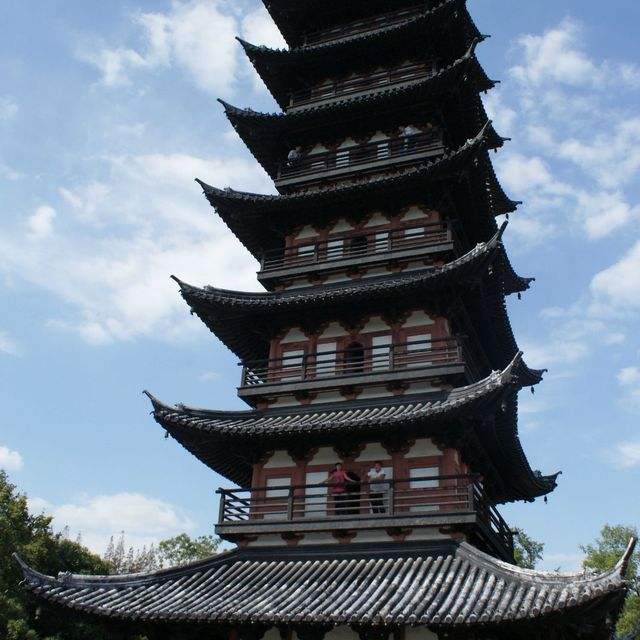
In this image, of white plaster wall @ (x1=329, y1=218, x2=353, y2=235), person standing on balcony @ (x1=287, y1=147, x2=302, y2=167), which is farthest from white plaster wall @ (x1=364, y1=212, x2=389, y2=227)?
person standing on balcony @ (x1=287, y1=147, x2=302, y2=167)

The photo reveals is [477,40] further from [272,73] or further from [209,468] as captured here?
[209,468]

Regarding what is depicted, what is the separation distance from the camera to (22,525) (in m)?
38.7

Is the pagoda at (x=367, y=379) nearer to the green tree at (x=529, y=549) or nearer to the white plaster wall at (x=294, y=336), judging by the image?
the white plaster wall at (x=294, y=336)

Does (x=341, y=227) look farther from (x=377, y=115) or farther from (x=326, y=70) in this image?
(x=326, y=70)

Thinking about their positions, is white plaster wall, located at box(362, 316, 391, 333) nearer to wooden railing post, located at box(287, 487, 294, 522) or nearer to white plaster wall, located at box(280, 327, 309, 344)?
white plaster wall, located at box(280, 327, 309, 344)

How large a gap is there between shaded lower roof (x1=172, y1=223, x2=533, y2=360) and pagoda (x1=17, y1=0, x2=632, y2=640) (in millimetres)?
70

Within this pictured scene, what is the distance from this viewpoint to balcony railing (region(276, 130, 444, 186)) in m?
24.4

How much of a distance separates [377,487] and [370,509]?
2.13ft

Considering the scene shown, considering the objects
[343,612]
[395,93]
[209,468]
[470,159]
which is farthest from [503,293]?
[343,612]

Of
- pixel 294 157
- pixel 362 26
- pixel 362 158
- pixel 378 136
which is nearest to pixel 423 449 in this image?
pixel 362 158

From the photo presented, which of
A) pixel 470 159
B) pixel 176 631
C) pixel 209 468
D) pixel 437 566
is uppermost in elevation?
pixel 470 159

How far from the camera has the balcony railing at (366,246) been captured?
22469 mm

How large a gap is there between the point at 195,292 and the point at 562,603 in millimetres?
13800

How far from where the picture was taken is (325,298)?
70.5 ft
